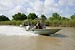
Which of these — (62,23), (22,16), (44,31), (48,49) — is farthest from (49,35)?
(22,16)

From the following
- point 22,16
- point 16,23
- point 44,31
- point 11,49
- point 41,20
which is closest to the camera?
point 11,49

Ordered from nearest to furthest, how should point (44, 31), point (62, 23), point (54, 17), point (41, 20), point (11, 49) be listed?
point (11, 49)
point (44, 31)
point (41, 20)
point (62, 23)
point (54, 17)

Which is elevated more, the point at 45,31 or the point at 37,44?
→ the point at 45,31

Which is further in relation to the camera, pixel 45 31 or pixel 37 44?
pixel 45 31

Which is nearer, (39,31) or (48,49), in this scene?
(48,49)

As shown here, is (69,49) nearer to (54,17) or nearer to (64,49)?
(64,49)

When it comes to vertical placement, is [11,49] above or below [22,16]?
below

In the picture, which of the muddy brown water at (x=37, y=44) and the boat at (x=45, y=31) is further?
the boat at (x=45, y=31)

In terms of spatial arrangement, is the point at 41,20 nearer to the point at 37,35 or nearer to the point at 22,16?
the point at 37,35

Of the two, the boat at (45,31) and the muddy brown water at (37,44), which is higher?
the boat at (45,31)

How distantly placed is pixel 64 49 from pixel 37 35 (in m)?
8.25

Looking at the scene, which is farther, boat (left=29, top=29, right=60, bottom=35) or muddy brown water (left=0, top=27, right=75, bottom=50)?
boat (left=29, top=29, right=60, bottom=35)

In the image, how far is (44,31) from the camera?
19.1 m

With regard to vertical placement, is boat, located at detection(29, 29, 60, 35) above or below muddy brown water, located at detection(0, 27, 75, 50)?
above
